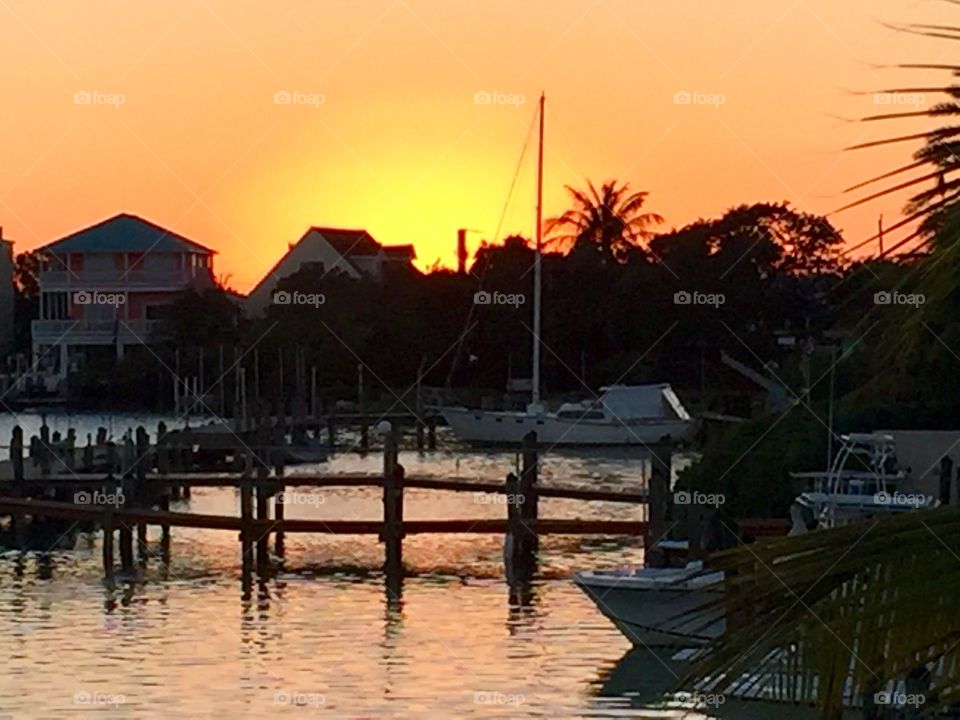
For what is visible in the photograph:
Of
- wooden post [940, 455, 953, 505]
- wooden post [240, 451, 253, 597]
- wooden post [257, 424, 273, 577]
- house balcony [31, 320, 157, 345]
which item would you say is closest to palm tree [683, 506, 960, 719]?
wooden post [940, 455, 953, 505]

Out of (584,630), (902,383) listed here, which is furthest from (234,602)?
(902,383)

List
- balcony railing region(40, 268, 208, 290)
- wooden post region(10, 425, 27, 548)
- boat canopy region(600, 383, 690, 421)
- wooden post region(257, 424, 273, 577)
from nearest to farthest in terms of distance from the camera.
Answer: wooden post region(257, 424, 273, 577) → wooden post region(10, 425, 27, 548) → boat canopy region(600, 383, 690, 421) → balcony railing region(40, 268, 208, 290)

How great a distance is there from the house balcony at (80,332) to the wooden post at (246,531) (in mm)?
59226

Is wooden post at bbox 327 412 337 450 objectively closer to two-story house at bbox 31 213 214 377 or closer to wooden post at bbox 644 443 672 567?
two-story house at bbox 31 213 214 377

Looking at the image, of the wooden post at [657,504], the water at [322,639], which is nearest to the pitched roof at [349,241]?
the water at [322,639]

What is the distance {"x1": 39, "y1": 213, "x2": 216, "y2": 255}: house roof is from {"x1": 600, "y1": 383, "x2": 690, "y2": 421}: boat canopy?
105 ft

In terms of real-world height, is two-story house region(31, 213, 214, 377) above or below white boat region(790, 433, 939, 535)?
above

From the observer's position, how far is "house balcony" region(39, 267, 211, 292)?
8569 cm

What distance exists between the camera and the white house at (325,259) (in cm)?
7950

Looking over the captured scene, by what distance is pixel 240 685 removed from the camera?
19344 millimetres

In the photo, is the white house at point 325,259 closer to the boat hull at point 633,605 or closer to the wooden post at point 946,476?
the boat hull at point 633,605

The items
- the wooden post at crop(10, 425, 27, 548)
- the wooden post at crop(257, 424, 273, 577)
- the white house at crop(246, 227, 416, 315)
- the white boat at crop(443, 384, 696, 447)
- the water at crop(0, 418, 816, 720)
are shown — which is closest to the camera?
the water at crop(0, 418, 816, 720)

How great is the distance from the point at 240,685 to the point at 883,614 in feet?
58.6

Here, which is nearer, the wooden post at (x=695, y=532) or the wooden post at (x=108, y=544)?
the wooden post at (x=695, y=532)
